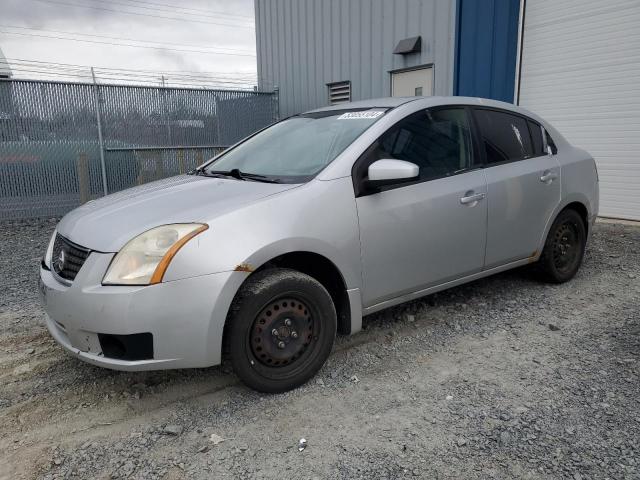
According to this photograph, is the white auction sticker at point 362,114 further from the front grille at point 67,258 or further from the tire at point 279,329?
the front grille at point 67,258

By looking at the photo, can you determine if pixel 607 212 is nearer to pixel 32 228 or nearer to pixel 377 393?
pixel 377 393

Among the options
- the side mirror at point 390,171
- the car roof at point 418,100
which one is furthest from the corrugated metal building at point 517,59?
the side mirror at point 390,171

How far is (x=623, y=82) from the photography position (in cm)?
722

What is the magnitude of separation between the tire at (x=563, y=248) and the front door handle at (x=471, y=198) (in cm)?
108

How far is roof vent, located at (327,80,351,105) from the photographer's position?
11492 mm

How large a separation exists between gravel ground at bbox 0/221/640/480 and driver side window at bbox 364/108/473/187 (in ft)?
3.90

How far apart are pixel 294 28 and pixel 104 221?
1098 centimetres

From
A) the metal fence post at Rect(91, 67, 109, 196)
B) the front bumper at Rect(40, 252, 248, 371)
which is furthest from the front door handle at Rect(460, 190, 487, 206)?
the metal fence post at Rect(91, 67, 109, 196)

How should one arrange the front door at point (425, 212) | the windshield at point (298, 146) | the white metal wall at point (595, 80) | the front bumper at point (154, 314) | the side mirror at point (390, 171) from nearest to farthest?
1. the front bumper at point (154, 314)
2. the side mirror at point (390, 171)
3. the front door at point (425, 212)
4. the windshield at point (298, 146)
5. the white metal wall at point (595, 80)

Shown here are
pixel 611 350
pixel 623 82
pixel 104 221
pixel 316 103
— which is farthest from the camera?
pixel 316 103

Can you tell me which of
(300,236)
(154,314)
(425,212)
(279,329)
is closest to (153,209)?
(154,314)

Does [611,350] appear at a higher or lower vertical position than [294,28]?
lower

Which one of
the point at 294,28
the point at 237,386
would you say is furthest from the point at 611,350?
the point at 294,28

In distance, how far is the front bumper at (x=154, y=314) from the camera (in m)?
2.42
